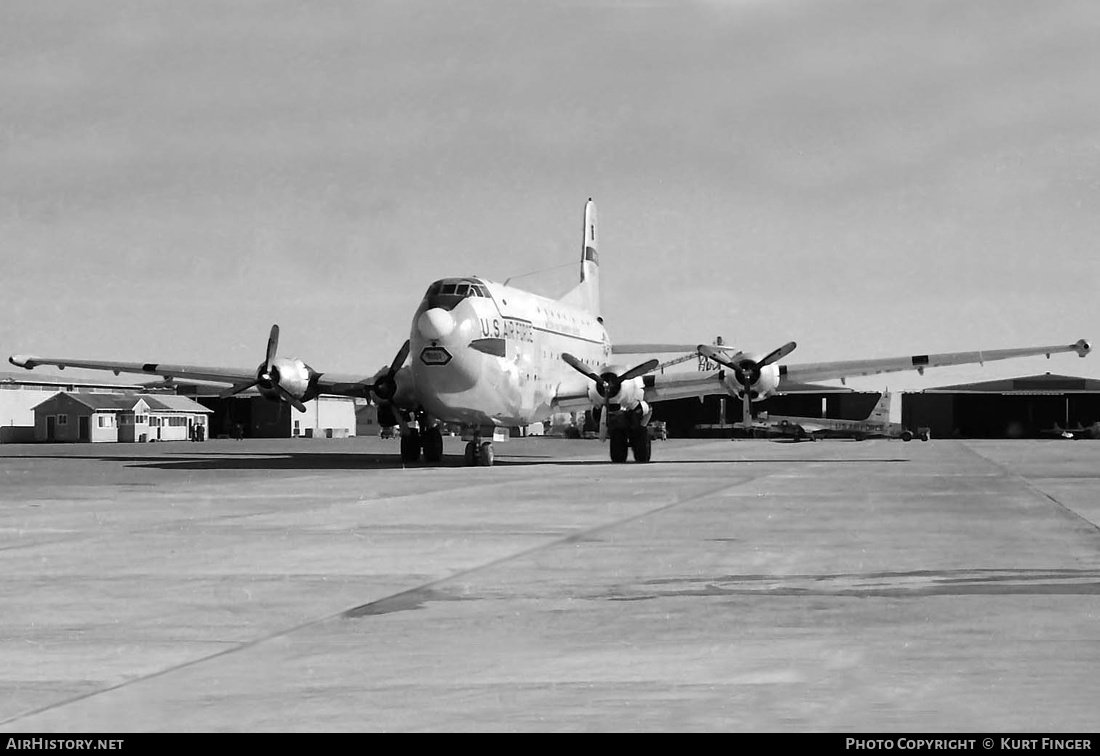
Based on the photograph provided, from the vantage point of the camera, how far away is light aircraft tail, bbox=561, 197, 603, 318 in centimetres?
6831

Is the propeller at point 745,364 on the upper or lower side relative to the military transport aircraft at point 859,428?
upper

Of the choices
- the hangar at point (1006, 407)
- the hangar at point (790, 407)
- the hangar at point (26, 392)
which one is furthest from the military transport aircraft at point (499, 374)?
the hangar at point (1006, 407)

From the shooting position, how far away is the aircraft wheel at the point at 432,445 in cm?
4706

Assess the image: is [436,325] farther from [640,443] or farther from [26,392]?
[26,392]

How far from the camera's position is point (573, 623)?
1044 cm

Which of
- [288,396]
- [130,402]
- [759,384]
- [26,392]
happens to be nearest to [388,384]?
[288,396]

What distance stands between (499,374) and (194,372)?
1345 centimetres

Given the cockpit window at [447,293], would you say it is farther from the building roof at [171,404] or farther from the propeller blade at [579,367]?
the building roof at [171,404]

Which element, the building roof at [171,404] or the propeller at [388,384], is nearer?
the propeller at [388,384]

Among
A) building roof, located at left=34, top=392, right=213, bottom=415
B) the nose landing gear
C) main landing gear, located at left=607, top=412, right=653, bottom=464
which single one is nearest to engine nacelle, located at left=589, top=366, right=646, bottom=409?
main landing gear, located at left=607, top=412, right=653, bottom=464

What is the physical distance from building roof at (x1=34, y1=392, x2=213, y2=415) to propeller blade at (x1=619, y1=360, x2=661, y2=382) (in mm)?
68475

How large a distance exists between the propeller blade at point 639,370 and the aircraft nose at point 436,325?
7500mm

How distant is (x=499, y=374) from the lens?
43.7 metres

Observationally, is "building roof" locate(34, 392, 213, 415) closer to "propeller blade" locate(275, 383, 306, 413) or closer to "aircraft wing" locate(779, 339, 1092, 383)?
"propeller blade" locate(275, 383, 306, 413)
